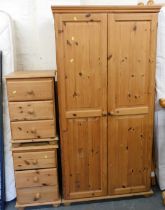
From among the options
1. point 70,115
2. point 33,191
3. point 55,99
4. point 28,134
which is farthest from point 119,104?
point 33,191

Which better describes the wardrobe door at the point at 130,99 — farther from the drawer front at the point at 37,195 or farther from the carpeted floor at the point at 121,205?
the drawer front at the point at 37,195

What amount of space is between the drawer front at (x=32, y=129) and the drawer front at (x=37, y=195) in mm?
505

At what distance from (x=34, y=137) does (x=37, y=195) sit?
562 millimetres

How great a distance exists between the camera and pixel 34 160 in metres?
2.05

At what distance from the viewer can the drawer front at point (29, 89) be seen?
1896mm

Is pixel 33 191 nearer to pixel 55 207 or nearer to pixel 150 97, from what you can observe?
pixel 55 207

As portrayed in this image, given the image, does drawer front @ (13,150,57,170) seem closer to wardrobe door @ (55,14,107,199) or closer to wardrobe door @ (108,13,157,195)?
wardrobe door @ (55,14,107,199)

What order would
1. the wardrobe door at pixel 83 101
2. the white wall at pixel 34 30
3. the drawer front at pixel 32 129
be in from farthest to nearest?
1. the white wall at pixel 34 30
2. the drawer front at pixel 32 129
3. the wardrobe door at pixel 83 101

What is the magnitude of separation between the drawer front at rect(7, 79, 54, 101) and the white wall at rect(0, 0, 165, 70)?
1.72 feet

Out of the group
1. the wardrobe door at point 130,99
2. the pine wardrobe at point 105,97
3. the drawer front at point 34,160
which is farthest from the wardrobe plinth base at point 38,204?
the wardrobe door at point 130,99

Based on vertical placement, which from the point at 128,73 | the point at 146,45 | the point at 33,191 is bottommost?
the point at 33,191

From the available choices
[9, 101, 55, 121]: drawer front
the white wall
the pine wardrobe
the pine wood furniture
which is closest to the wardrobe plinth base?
the pine wood furniture

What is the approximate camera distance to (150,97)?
6.73 feet

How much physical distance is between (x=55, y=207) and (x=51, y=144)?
0.62 meters
